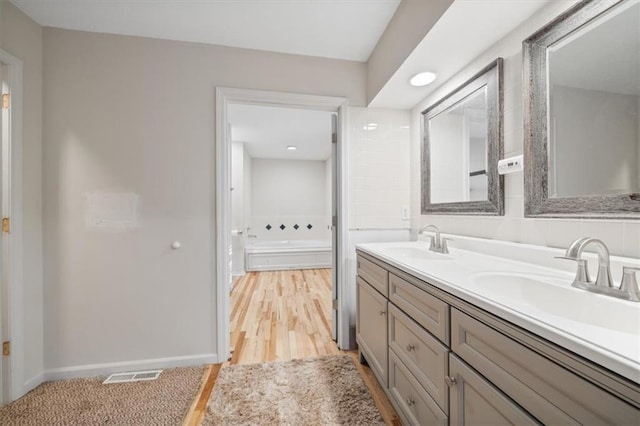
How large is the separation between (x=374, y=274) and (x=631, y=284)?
106 centimetres

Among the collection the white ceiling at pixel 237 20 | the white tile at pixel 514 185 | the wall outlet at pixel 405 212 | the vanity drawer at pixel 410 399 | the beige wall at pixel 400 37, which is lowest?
the vanity drawer at pixel 410 399

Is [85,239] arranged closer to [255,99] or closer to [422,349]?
[255,99]

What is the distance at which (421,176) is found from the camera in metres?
2.05

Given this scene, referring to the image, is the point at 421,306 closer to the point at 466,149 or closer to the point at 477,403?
the point at 477,403

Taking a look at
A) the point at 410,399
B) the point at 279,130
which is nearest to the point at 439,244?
the point at 410,399

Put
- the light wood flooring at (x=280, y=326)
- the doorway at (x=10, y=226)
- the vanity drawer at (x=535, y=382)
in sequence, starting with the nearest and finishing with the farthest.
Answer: the vanity drawer at (x=535, y=382), the doorway at (x=10, y=226), the light wood flooring at (x=280, y=326)

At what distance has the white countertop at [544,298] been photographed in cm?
51

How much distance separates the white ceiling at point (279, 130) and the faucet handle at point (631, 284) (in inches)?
80.9

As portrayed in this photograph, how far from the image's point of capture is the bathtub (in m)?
4.76

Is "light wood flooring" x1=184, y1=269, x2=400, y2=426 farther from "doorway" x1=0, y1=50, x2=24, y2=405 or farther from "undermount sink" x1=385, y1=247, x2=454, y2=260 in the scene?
"doorway" x1=0, y1=50, x2=24, y2=405

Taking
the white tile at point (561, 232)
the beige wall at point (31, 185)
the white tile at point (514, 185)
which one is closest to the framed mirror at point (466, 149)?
the white tile at point (514, 185)

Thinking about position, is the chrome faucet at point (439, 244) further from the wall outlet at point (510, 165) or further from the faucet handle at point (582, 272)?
the faucet handle at point (582, 272)

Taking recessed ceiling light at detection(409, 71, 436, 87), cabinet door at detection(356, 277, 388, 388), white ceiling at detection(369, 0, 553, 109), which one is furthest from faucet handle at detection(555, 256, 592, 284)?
recessed ceiling light at detection(409, 71, 436, 87)

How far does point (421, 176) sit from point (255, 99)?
57.0 inches
